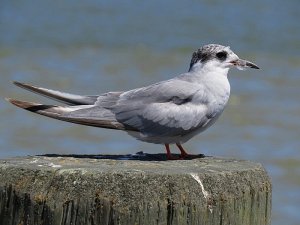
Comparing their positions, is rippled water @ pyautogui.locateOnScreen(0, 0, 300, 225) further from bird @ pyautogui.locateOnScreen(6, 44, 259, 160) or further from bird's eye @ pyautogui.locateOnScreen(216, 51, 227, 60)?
bird @ pyautogui.locateOnScreen(6, 44, 259, 160)

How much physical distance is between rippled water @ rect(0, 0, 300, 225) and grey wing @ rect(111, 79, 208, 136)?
422 cm

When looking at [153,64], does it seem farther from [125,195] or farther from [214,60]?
[125,195]

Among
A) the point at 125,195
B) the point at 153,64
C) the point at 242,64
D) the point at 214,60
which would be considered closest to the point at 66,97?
the point at 214,60

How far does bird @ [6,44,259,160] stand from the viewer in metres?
5.36

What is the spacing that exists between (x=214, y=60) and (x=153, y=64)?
10.7m

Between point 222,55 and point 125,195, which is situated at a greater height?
point 222,55

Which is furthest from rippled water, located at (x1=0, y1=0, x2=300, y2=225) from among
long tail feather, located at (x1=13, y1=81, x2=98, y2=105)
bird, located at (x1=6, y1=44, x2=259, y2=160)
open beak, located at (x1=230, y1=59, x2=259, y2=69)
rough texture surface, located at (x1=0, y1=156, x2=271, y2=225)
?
rough texture surface, located at (x1=0, y1=156, x2=271, y2=225)

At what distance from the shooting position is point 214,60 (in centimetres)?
587

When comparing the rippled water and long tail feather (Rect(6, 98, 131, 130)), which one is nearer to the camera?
long tail feather (Rect(6, 98, 131, 130))

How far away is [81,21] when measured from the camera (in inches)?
813

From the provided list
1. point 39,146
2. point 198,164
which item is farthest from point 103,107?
point 39,146

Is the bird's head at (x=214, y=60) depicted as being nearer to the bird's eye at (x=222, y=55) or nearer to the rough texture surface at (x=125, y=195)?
the bird's eye at (x=222, y=55)

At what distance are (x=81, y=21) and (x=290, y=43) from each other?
4.07 metres

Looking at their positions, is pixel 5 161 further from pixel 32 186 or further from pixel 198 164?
pixel 198 164
